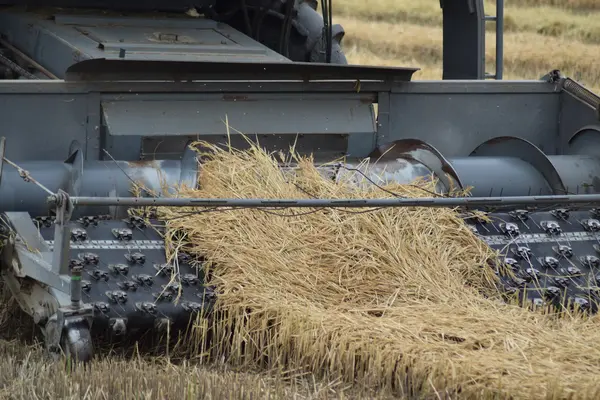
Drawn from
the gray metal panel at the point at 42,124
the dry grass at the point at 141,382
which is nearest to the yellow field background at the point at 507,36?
the gray metal panel at the point at 42,124

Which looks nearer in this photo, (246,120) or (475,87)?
(246,120)

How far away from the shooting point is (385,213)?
5.57 metres

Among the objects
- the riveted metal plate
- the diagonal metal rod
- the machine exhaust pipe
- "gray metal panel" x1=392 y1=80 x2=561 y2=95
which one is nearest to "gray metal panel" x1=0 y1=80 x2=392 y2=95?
"gray metal panel" x1=392 y1=80 x2=561 y2=95

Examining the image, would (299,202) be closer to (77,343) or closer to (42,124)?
(77,343)

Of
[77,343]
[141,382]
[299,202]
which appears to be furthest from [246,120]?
[141,382]

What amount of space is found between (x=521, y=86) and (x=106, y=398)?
4068mm

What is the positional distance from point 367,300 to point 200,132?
171 cm

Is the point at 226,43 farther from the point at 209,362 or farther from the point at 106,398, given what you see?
the point at 106,398

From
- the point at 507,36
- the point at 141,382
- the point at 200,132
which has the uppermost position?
the point at 507,36

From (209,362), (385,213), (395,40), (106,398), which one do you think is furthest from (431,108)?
(395,40)

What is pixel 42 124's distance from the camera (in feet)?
20.3

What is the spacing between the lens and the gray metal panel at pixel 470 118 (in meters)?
7.09

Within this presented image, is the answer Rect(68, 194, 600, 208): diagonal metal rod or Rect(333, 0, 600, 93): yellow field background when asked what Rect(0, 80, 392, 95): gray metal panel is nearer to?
Rect(68, 194, 600, 208): diagonal metal rod

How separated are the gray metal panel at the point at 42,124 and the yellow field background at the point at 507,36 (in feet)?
32.8
